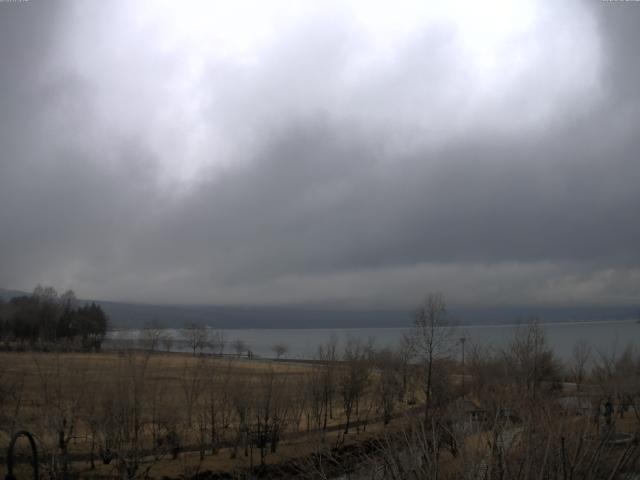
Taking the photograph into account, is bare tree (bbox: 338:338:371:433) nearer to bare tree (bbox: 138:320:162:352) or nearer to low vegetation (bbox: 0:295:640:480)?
low vegetation (bbox: 0:295:640:480)

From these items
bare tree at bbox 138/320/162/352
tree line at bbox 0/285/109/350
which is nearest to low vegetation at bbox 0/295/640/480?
bare tree at bbox 138/320/162/352

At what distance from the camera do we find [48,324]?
158 m

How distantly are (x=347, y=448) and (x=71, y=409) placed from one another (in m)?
24.1

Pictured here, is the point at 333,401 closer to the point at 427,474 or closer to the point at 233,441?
the point at 233,441

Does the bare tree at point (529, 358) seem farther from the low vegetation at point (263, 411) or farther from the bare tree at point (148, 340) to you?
the bare tree at point (148, 340)

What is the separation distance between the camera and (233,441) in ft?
174

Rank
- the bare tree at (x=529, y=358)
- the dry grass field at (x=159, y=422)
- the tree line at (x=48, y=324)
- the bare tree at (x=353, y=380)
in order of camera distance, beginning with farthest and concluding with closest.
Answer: the tree line at (x=48, y=324)
the bare tree at (x=353, y=380)
the bare tree at (x=529, y=358)
the dry grass field at (x=159, y=422)

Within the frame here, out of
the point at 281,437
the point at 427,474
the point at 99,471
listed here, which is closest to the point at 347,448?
the point at 281,437

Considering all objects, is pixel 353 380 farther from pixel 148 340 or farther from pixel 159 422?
pixel 148 340

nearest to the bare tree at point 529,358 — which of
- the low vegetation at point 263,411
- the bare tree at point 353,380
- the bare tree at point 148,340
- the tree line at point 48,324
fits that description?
the low vegetation at point 263,411

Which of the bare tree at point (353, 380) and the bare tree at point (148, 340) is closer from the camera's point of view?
the bare tree at point (353, 380)

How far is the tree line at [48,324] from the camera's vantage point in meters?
150

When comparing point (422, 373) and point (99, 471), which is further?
point (422, 373)

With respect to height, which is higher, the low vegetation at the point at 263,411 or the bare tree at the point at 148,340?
the bare tree at the point at 148,340
